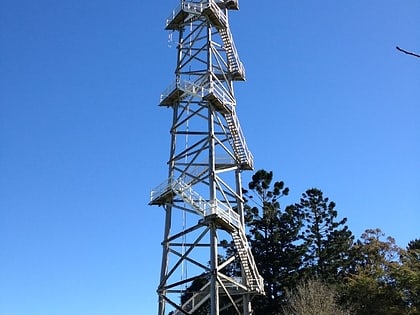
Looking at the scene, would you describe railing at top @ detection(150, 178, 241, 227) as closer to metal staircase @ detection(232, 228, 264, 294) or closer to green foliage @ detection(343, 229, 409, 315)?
metal staircase @ detection(232, 228, 264, 294)

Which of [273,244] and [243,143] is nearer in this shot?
[243,143]

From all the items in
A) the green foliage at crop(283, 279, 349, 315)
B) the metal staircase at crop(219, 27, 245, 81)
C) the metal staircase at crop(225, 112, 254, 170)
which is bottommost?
the green foliage at crop(283, 279, 349, 315)

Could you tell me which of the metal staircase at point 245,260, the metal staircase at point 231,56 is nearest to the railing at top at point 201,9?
the metal staircase at point 231,56

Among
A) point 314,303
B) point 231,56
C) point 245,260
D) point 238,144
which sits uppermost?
point 231,56

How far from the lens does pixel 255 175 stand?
43.6m

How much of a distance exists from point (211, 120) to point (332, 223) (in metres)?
22.3

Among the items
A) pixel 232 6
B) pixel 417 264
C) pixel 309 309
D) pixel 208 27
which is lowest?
pixel 309 309

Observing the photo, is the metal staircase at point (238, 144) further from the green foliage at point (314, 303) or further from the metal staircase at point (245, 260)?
the green foliage at point (314, 303)

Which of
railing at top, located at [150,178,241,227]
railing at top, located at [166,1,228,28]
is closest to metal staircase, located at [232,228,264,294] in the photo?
railing at top, located at [150,178,241,227]

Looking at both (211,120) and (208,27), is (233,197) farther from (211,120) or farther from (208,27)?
(208,27)

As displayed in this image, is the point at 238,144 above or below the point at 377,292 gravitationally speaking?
above

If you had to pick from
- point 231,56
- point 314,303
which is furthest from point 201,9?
point 314,303

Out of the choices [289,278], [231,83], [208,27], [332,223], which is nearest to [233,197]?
[231,83]

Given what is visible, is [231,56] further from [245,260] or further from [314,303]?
[314,303]
